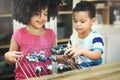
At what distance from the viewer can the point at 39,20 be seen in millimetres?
889

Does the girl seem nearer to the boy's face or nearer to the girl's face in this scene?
the girl's face

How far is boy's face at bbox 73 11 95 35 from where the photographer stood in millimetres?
912

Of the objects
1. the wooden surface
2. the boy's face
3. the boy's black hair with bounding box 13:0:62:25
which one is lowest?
the wooden surface

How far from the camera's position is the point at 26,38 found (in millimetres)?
857

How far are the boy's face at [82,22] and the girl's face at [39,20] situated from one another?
5.2 inches

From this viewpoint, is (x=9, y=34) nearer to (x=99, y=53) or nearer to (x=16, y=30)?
(x=16, y=30)

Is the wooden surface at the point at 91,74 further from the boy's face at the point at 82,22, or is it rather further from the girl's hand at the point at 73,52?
the boy's face at the point at 82,22

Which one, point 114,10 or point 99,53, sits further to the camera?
point 114,10

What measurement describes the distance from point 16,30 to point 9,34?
0.15 ft

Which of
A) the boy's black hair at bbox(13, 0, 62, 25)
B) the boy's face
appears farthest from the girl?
the boy's face

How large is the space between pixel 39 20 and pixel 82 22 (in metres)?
0.18

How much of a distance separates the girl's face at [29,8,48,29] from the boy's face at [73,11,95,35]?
0.13m

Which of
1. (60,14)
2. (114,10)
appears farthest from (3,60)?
(114,10)

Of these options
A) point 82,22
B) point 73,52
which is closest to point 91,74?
point 73,52
